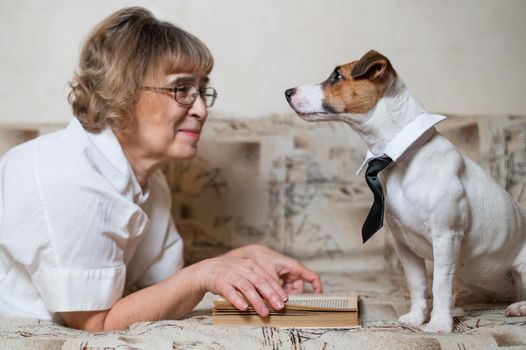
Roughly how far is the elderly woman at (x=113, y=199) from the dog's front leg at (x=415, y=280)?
0.28 m

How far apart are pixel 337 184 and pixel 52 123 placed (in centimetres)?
96

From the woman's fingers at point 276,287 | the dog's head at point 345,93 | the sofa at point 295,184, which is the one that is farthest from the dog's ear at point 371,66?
the sofa at point 295,184

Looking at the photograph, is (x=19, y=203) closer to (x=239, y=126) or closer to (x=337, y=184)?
(x=239, y=126)

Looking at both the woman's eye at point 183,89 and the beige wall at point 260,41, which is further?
the beige wall at point 260,41

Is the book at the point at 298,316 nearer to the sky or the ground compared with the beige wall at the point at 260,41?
nearer to the ground

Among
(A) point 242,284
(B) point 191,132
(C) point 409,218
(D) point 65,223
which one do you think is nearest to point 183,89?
(B) point 191,132

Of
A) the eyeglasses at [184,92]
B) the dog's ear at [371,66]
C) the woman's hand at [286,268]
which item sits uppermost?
the dog's ear at [371,66]

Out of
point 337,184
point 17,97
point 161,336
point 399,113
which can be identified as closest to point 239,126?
point 337,184

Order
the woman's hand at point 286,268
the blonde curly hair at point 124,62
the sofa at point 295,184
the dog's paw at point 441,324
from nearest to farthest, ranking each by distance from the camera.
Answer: the dog's paw at point 441,324 → the blonde curly hair at point 124,62 → the woman's hand at point 286,268 → the sofa at point 295,184

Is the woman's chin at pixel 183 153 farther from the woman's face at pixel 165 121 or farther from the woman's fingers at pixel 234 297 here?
the woman's fingers at pixel 234 297

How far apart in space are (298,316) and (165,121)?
0.60 meters

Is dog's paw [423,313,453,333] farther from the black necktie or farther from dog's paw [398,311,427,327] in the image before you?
the black necktie

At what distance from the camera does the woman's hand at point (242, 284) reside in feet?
4.20

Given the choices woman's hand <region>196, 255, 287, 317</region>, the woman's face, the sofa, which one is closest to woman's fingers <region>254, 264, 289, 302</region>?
woman's hand <region>196, 255, 287, 317</region>
